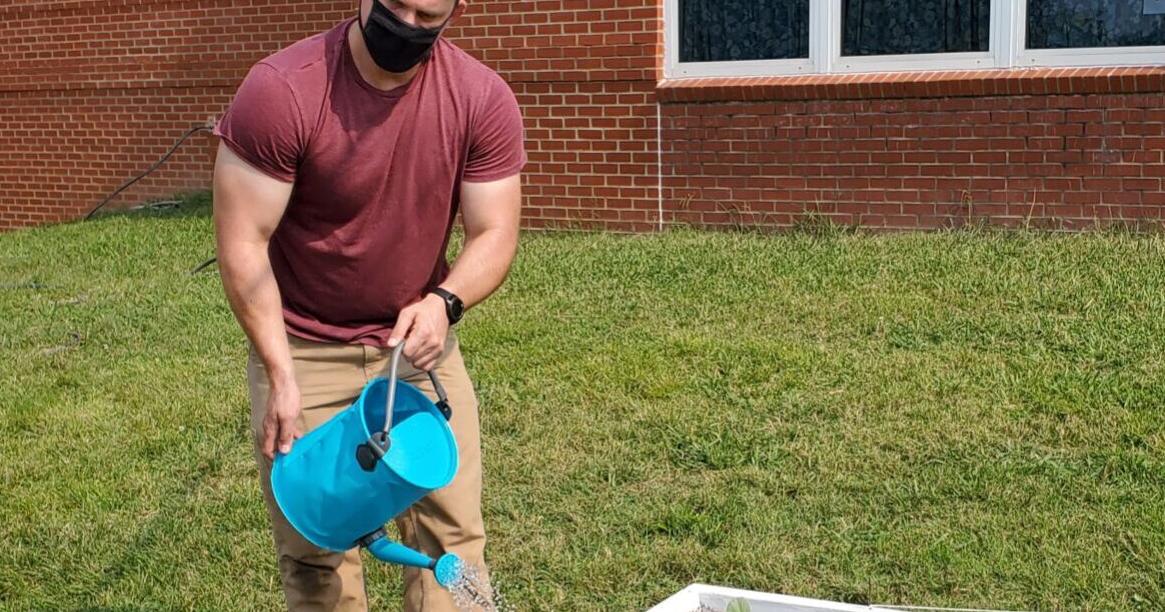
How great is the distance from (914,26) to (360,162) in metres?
6.06

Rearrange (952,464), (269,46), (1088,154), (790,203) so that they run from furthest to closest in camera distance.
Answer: (269,46), (790,203), (1088,154), (952,464)

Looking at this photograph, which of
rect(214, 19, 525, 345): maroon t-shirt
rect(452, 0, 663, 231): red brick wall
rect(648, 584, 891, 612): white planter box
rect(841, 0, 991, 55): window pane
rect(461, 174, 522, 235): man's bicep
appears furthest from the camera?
rect(452, 0, 663, 231): red brick wall

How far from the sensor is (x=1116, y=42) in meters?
7.92

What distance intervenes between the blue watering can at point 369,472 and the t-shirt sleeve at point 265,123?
20.0 inches

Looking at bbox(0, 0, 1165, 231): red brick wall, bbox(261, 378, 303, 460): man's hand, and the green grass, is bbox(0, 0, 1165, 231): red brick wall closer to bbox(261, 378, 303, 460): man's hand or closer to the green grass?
the green grass

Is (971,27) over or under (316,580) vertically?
over

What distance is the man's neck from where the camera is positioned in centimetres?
301

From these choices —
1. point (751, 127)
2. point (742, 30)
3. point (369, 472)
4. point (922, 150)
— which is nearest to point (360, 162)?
point (369, 472)

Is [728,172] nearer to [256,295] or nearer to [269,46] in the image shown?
[269,46]

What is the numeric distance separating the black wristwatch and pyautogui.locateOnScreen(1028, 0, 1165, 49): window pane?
597cm

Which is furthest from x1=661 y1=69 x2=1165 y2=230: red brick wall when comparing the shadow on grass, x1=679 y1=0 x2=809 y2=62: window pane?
the shadow on grass

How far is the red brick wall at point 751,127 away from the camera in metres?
7.81

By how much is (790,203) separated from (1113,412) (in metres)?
3.75

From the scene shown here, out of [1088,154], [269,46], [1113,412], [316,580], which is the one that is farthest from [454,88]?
[269,46]
